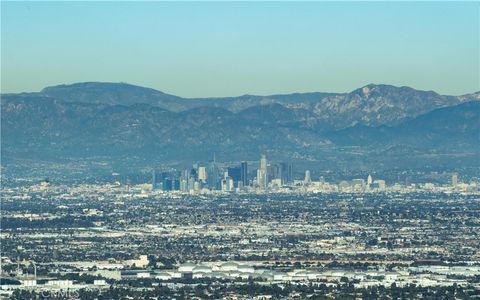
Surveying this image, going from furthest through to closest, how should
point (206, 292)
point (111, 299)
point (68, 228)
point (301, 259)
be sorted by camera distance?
point (68, 228) → point (301, 259) → point (206, 292) → point (111, 299)

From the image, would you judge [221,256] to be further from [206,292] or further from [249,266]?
[206,292]

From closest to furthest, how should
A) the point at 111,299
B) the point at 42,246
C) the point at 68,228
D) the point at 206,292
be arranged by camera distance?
the point at 111,299 < the point at 206,292 < the point at 42,246 < the point at 68,228

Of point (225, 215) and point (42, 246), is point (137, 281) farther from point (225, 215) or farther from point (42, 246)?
point (225, 215)

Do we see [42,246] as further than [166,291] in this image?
Yes

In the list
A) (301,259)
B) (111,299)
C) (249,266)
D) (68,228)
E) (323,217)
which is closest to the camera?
(111,299)

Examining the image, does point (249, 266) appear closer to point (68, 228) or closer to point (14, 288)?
point (14, 288)

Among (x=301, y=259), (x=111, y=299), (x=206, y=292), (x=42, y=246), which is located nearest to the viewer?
(x=111, y=299)

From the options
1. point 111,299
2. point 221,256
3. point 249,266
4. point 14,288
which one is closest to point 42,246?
point 221,256

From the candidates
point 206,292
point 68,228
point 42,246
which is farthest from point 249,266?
point 68,228

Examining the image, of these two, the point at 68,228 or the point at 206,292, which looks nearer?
the point at 206,292
